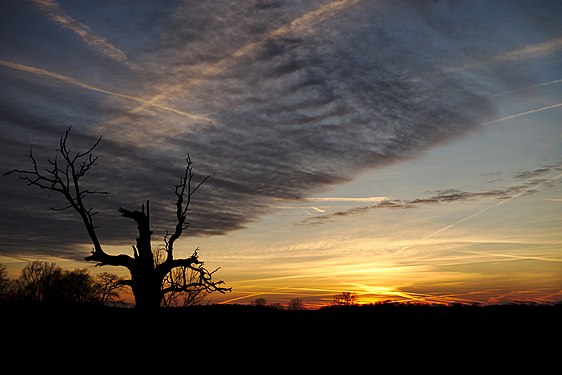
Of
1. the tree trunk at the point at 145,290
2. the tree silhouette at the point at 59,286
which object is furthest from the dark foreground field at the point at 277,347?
the tree silhouette at the point at 59,286

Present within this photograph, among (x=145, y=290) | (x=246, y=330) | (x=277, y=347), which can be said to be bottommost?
(x=277, y=347)

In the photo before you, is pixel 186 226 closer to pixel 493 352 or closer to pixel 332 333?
pixel 332 333

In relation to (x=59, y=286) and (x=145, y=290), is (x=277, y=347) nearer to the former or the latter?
(x=145, y=290)

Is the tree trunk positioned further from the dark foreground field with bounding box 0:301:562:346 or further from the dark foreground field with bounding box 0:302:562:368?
the dark foreground field with bounding box 0:302:562:368

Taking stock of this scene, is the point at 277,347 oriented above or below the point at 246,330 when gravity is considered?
below

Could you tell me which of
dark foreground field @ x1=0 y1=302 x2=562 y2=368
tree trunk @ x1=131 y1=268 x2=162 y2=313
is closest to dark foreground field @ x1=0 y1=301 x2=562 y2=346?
dark foreground field @ x1=0 y1=302 x2=562 y2=368

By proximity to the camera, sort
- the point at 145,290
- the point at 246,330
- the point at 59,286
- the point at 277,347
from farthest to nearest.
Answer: the point at 59,286 → the point at 145,290 → the point at 246,330 → the point at 277,347

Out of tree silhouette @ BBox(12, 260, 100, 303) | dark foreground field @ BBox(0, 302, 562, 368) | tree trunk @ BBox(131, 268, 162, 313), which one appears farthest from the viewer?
tree silhouette @ BBox(12, 260, 100, 303)

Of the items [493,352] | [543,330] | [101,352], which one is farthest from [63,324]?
[543,330]

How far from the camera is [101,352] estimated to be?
36.3 feet

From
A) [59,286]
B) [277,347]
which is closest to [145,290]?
[277,347]

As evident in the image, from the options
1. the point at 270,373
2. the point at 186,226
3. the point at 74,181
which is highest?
the point at 74,181

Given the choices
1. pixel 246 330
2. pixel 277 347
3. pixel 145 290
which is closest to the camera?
pixel 277 347

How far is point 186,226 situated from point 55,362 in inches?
498
